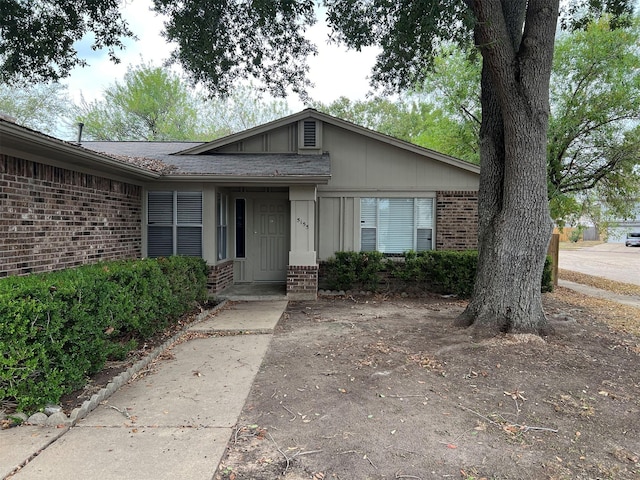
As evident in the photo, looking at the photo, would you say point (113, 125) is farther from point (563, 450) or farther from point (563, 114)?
point (563, 450)

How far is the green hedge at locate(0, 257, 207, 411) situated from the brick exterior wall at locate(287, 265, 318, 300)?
380 cm

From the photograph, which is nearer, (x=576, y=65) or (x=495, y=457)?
(x=495, y=457)

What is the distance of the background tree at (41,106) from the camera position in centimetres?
2539

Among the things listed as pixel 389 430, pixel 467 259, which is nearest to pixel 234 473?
pixel 389 430

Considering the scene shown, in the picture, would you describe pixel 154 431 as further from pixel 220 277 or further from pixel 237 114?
pixel 237 114

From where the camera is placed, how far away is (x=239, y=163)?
8.91 meters

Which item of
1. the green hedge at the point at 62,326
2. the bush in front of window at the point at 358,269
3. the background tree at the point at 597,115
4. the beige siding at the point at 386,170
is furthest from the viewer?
the background tree at the point at 597,115

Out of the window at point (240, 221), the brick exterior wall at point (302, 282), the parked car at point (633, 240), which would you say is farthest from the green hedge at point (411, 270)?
the parked car at point (633, 240)

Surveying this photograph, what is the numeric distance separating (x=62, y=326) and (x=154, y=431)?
124 centimetres

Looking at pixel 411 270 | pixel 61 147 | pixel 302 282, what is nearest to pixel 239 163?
pixel 302 282

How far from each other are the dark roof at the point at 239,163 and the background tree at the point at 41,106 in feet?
65.6

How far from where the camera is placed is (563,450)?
2.83 metres

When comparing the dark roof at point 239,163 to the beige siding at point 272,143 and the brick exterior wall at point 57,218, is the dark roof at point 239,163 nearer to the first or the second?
the beige siding at point 272,143

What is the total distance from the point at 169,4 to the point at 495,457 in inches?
335
